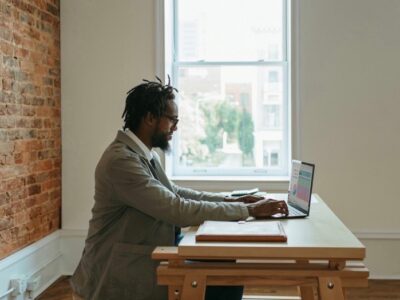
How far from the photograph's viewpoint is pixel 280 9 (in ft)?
13.7

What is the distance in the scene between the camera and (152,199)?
2.08 metres

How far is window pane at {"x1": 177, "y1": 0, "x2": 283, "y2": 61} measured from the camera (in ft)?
13.8

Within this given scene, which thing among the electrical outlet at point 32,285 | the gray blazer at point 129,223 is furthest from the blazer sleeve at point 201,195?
the electrical outlet at point 32,285

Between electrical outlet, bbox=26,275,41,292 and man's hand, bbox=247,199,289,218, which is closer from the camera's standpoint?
man's hand, bbox=247,199,289,218

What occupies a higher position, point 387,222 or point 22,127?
point 22,127

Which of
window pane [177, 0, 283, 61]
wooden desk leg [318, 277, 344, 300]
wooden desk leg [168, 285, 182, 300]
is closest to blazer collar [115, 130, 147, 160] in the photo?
wooden desk leg [168, 285, 182, 300]

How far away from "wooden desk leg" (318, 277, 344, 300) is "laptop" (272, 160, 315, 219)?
47cm

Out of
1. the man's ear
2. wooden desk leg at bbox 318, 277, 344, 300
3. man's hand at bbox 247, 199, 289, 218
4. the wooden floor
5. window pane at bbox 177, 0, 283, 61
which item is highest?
window pane at bbox 177, 0, 283, 61

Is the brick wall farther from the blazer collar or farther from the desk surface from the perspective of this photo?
the desk surface

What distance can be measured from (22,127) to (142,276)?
163 cm

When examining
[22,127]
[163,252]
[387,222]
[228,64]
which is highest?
[228,64]

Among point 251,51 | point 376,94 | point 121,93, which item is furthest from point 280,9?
point 121,93

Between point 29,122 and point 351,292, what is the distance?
2.46 m

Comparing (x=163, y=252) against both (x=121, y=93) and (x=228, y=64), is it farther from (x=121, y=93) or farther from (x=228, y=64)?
(x=228, y=64)
